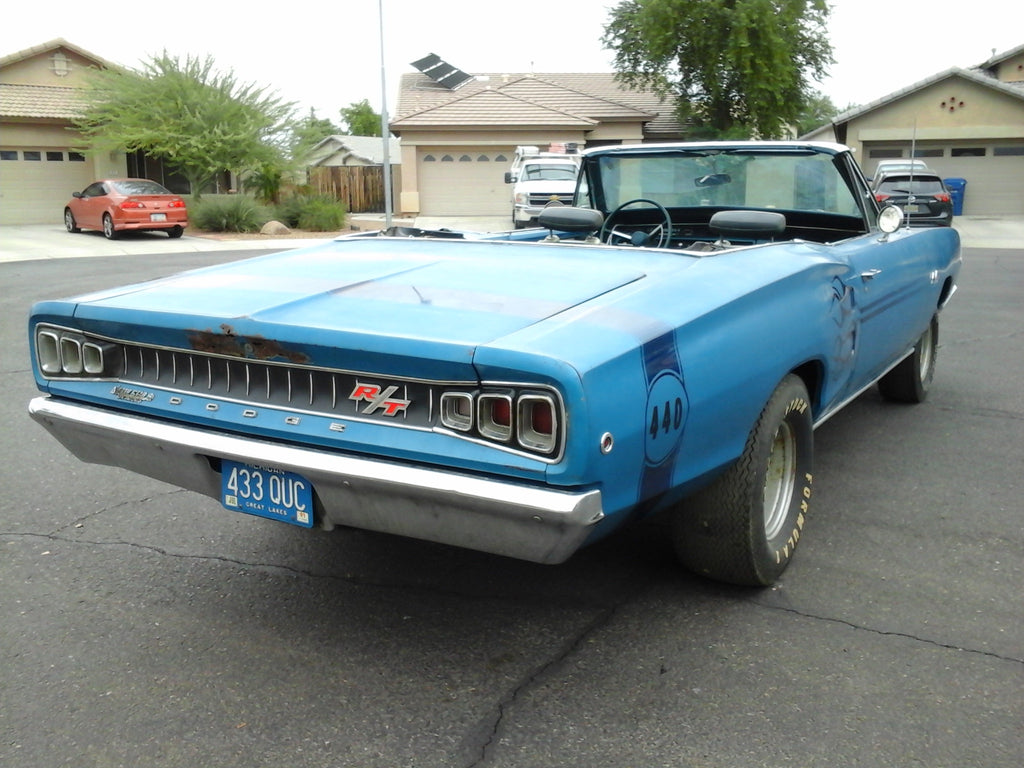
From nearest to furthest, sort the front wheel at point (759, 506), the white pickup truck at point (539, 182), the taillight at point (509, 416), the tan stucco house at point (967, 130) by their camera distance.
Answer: the taillight at point (509, 416), the front wheel at point (759, 506), the white pickup truck at point (539, 182), the tan stucco house at point (967, 130)

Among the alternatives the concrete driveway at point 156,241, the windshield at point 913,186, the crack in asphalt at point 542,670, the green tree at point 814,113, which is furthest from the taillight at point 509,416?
the green tree at point 814,113

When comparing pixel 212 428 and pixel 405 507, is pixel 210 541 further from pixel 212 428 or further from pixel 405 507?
pixel 405 507

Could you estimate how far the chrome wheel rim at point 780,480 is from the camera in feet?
11.9

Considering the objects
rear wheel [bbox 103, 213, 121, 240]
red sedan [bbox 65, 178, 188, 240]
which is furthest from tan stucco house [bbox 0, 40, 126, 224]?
rear wheel [bbox 103, 213, 121, 240]

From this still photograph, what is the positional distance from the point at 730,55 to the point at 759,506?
31.8 metres

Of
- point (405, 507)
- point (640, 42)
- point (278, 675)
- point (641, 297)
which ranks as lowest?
point (278, 675)

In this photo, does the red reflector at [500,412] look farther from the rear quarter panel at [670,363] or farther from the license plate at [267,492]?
the license plate at [267,492]

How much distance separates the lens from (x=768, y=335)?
130 inches

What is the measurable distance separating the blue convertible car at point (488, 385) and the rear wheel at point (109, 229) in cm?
2198

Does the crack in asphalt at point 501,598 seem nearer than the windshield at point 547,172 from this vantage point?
Yes

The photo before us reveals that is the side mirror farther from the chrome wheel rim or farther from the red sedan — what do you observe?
the red sedan

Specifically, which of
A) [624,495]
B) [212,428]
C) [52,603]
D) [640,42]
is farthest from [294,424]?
[640,42]

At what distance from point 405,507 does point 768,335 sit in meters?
1.31

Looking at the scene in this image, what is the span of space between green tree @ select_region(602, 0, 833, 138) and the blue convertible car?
30.7 meters
